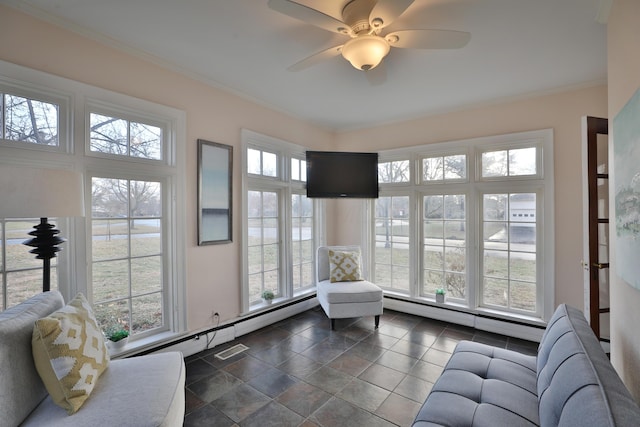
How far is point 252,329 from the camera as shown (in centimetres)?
345

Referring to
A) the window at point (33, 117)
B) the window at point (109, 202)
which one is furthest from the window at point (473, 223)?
the window at point (33, 117)

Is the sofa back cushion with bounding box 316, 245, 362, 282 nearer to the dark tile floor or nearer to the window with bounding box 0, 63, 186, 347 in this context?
the dark tile floor

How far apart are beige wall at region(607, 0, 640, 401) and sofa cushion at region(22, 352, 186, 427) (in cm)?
228

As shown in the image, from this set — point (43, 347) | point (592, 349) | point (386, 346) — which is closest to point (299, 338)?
point (386, 346)

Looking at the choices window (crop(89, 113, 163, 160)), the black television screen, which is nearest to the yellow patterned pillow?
window (crop(89, 113, 163, 160))

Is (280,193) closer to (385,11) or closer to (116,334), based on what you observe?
(116,334)

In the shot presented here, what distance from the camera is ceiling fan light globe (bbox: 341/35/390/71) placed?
1.83m

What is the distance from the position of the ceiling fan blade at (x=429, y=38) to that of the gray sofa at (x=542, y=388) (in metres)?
1.69

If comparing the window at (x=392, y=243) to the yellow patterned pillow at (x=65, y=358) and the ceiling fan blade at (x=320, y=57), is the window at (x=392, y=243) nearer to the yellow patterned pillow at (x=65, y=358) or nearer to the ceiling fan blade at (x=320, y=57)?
the ceiling fan blade at (x=320, y=57)

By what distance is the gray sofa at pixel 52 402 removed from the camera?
50.5 inches

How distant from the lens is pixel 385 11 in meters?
1.62

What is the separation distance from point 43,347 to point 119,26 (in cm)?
214

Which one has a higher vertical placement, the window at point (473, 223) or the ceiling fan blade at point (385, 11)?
the ceiling fan blade at point (385, 11)

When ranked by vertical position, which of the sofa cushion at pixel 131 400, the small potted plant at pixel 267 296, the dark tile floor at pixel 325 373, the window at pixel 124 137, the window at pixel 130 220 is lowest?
the dark tile floor at pixel 325 373
